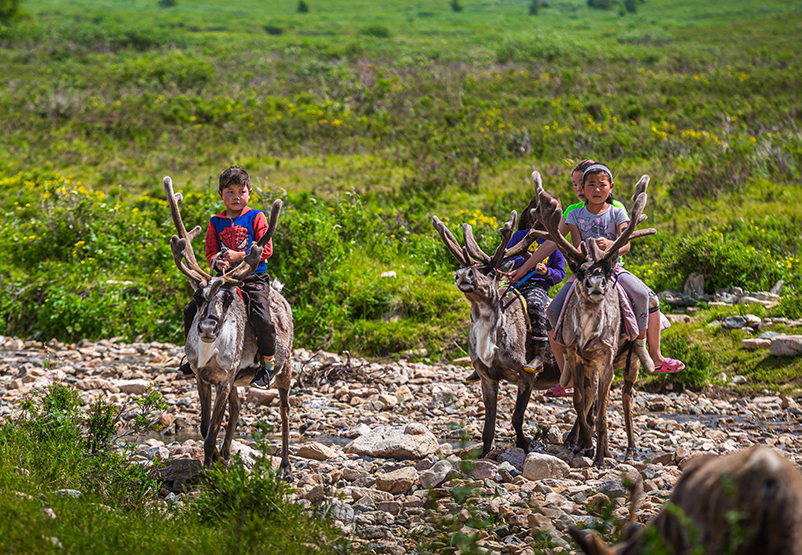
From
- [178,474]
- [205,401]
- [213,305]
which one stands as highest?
[213,305]

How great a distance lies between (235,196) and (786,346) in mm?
6814

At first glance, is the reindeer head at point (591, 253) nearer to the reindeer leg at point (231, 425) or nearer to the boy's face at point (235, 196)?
the boy's face at point (235, 196)

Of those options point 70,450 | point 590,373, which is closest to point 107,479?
point 70,450

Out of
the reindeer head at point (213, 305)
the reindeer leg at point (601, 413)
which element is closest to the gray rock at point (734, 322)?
the reindeer leg at point (601, 413)

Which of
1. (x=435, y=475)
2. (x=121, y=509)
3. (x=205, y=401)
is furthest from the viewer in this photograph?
Result: (x=205, y=401)

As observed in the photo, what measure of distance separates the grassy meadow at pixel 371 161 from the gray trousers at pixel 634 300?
308 centimetres

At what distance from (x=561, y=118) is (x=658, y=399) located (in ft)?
43.3

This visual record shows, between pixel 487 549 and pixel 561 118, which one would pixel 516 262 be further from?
pixel 561 118

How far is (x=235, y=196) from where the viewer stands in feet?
20.7

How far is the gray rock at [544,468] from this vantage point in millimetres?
5949

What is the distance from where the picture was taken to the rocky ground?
15.9ft

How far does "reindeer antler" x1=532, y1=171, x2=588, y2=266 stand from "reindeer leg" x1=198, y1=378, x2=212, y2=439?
308cm

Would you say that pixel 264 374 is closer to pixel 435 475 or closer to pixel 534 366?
pixel 435 475

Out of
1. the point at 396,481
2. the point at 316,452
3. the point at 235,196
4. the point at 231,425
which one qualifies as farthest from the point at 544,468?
the point at 235,196
